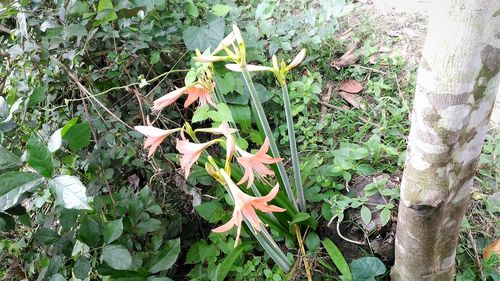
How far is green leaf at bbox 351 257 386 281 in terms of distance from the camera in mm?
1394

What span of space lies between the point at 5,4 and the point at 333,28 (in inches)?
52.8

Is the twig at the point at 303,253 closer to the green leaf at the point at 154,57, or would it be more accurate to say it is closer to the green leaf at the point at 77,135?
the green leaf at the point at 77,135

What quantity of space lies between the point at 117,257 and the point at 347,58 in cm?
135

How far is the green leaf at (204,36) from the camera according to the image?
1.73 meters

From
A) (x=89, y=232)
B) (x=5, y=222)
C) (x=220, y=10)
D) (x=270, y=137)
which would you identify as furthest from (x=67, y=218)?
(x=220, y=10)

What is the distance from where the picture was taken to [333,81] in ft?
6.63

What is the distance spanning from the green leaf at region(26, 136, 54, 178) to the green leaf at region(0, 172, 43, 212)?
0.08ft

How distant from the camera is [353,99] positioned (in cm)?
191

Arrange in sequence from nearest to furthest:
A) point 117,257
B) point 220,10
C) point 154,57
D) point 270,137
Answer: point 117,257, point 270,137, point 154,57, point 220,10

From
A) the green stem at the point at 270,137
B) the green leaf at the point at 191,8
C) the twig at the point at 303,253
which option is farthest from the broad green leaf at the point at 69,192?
the green leaf at the point at 191,8

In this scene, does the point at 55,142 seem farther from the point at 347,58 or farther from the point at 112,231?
the point at 347,58

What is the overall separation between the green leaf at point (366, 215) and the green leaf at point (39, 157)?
0.95 meters

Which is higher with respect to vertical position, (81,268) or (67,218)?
(67,218)

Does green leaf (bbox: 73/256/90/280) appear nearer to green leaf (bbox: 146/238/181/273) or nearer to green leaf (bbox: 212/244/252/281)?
green leaf (bbox: 146/238/181/273)
